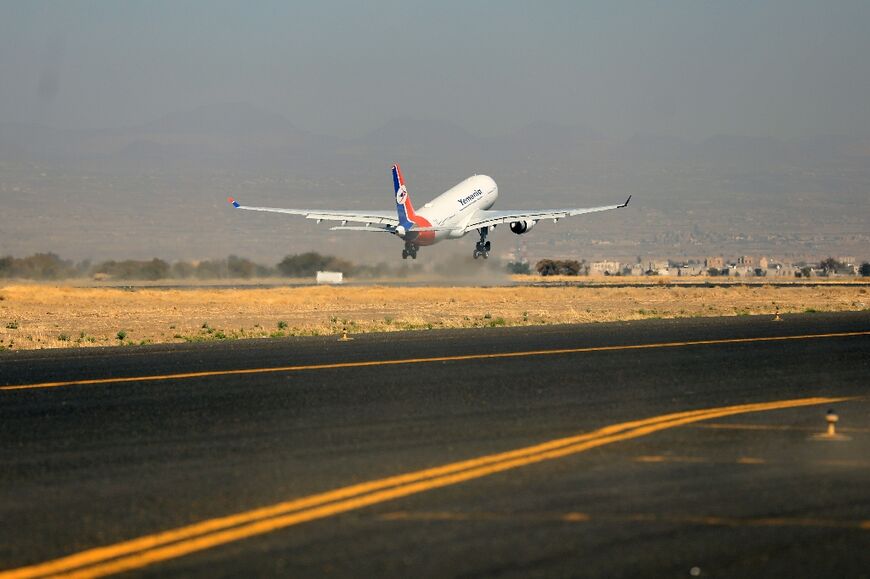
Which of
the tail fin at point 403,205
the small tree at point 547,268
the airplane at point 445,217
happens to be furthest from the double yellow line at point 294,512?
the small tree at point 547,268

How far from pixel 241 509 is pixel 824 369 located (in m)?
13.2

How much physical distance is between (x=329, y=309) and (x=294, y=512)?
44500 mm

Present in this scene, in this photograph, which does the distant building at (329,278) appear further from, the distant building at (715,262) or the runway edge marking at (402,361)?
the distant building at (715,262)

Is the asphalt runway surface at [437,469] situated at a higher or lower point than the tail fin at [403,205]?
lower

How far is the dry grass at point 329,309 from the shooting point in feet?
124

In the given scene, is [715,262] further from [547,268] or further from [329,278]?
[329,278]

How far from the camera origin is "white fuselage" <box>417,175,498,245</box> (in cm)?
7819

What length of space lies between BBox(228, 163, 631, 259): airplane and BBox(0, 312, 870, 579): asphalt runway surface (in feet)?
178

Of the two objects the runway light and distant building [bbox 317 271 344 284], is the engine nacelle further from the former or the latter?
the runway light

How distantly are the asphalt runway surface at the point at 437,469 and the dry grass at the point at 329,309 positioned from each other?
1380cm

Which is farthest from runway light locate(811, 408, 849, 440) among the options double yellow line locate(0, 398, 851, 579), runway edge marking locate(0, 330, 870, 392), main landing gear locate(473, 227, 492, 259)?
main landing gear locate(473, 227, 492, 259)

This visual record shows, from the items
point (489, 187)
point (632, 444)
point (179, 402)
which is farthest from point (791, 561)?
point (489, 187)

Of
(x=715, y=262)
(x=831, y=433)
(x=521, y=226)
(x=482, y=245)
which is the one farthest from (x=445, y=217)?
(x=715, y=262)

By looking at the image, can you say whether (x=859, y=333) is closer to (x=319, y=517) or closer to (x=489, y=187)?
(x=319, y=517)
